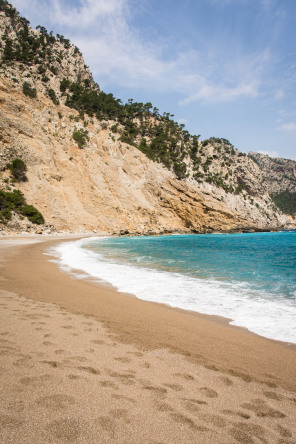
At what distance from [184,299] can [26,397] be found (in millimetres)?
5274

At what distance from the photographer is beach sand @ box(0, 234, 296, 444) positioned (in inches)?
77.5

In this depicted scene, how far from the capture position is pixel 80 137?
48.3 m

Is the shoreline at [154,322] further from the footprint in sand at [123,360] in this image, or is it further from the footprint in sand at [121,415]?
the footprint in sand at [121,415]

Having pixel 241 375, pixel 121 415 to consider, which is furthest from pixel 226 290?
pixel 121 415

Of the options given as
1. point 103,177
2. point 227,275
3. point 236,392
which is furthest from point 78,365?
point 103,177

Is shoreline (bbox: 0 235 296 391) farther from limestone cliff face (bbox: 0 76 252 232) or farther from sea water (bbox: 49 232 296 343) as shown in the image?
limestone cliff face (bbox: 0 76 252 232)

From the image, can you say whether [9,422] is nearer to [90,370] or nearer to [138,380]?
[90,370]

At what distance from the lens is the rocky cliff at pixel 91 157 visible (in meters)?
38.8

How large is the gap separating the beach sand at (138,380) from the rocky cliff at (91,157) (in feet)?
100

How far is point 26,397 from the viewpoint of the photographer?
2.16 m

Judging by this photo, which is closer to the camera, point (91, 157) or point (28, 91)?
point (28, 91)

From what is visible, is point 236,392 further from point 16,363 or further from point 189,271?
point 189,271

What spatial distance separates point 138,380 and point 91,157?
49610 millimetres

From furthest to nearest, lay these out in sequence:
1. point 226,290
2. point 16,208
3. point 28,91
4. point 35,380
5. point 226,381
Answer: point 28,91 < point 16,208 < point 226,290 < point 226,381 < point 35,380
